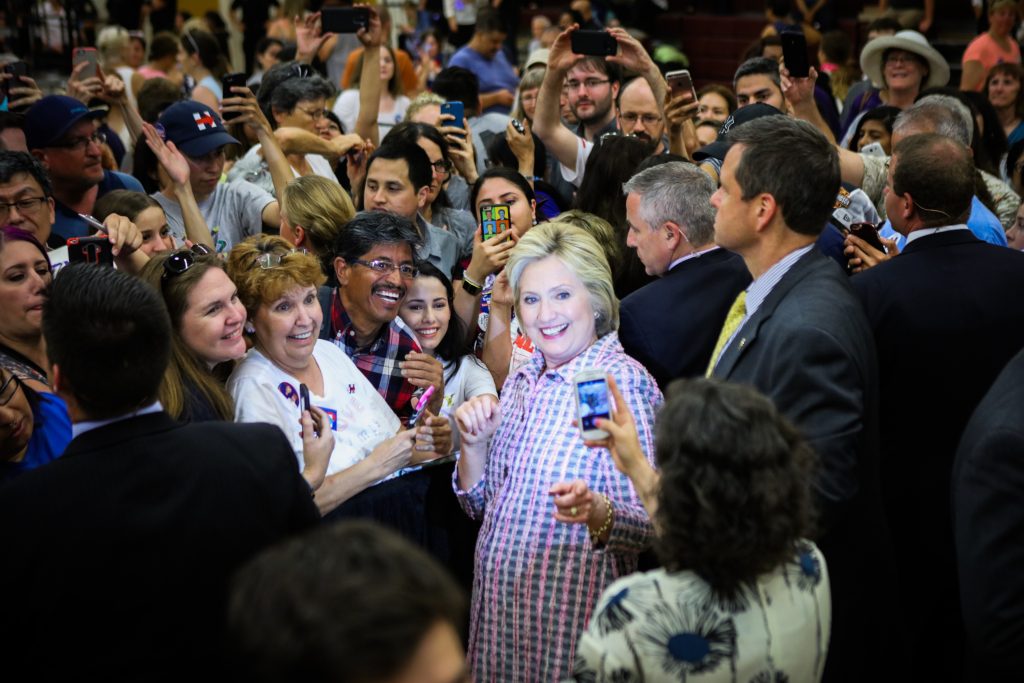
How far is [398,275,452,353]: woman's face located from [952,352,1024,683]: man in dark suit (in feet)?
5.95

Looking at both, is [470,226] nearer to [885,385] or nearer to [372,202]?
[372,202]

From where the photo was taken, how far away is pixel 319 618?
1246mm

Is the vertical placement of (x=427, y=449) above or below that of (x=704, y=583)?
below

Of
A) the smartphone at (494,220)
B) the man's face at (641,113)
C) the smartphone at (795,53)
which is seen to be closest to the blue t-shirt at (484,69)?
the man's face at (641,113)

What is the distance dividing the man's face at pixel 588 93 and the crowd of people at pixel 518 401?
0.02 meters

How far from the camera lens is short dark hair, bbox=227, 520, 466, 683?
1238 millimetres

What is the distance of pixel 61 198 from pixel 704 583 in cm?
364

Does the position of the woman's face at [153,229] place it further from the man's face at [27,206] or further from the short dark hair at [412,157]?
the short dark hair at [412,157]

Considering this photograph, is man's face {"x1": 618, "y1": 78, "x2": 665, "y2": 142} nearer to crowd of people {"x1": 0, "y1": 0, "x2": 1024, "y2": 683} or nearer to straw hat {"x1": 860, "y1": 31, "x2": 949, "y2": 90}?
crowd of people {"x1": 0, "y1": 0, "x2": 1024, "y2": 683}

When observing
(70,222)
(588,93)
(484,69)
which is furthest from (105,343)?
(484,69)

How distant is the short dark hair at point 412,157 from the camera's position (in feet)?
14.4

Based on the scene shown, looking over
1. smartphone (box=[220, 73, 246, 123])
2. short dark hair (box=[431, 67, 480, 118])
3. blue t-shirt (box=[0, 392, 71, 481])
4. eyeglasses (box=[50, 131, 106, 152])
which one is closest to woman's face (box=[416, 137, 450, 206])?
smartphone (box=[220, 73, 246, 123])

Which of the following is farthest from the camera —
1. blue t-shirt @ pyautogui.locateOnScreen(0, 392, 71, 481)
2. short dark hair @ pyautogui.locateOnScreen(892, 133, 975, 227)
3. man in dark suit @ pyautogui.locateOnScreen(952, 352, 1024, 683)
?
short dark hair @ pyautogui.locateOnScreen(892, 133, 975, 227)

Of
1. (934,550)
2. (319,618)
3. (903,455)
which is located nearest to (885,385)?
(903,455)
